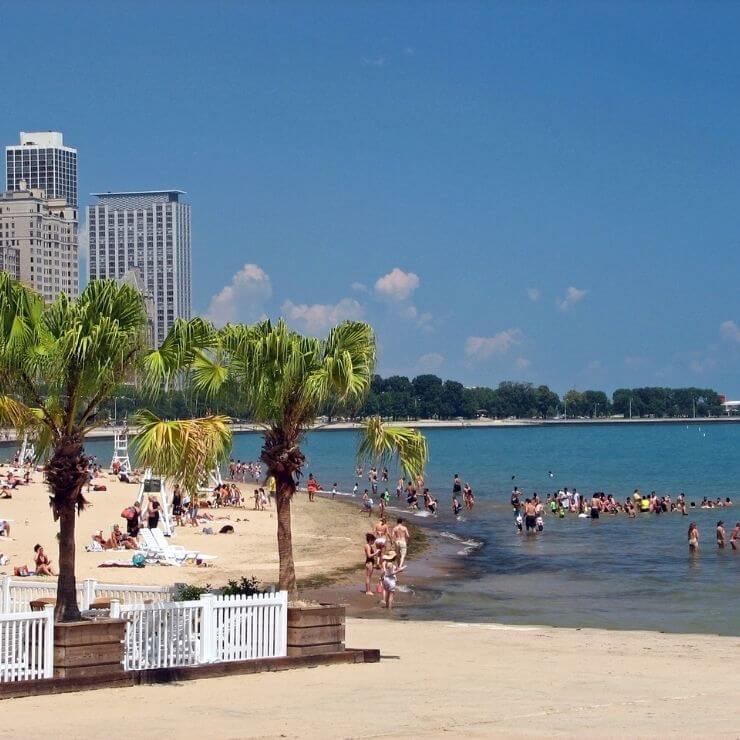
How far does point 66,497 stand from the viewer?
14031 millimetres

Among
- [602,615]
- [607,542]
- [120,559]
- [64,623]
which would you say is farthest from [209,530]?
[64,623]

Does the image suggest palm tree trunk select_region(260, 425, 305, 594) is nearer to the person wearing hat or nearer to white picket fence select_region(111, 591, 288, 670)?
white picket fence select_region(111, 591, 288, 670)

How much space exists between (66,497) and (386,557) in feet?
42.4

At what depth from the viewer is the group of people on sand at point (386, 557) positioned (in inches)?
1013


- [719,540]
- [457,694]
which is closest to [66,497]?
[457,694]

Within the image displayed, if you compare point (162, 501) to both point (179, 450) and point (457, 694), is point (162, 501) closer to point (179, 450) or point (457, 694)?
point (179, 450)

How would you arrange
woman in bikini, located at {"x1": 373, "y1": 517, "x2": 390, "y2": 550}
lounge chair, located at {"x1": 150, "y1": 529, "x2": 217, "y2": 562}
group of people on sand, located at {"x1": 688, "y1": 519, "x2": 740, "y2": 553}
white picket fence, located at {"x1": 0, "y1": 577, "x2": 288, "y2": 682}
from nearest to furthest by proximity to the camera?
white picket fence, located at {"x1": 0, "y1": 577, "x2": 288, "y2": 682} < woman in bikini, located at {"x1": 373, "y1": 517, "x2": 390, "y2": 550} < lounge chair, located at {"x1": 150, "y1": 529, "x2": 217, "y2": 562} < group of people on sand, located at {"x1": 688, "y1": 519, "x2": 740, "y2": 553}

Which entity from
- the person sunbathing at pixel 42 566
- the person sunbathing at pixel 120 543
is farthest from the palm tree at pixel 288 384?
the person sunbathing at pixel 120 543

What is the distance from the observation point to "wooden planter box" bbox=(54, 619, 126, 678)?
13.8 metres

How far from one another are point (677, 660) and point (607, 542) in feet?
88.9

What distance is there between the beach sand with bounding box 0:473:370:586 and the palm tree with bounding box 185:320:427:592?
12503 millimetres

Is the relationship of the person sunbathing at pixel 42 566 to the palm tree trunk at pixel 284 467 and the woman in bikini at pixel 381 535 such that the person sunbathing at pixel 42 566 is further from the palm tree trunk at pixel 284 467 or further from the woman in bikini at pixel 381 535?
the palm tree trunk at pixel 284 467

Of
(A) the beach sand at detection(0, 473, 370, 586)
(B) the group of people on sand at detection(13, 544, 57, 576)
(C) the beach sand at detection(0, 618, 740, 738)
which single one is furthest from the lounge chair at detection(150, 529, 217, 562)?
(C) the beach sand at detection(0, 618, 740, 738)

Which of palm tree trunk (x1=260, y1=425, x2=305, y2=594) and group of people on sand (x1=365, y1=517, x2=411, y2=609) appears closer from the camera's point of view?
palm tree trunk (x1=260, y1=425, x2=305, y2=594)
